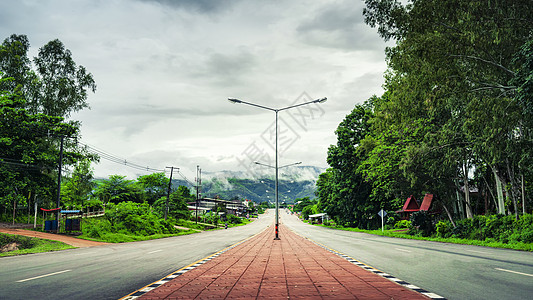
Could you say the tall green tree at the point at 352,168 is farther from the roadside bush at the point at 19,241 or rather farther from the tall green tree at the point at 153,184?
the tall green tree at the point at 153,184

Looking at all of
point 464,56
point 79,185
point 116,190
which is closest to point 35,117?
A: point 79,185

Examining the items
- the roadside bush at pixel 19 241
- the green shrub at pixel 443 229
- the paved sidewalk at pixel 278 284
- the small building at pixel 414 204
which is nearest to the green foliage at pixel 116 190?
the roadside bush at pixel 19 241

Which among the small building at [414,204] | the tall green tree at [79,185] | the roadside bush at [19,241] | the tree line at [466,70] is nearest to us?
the tree line at [466,70]

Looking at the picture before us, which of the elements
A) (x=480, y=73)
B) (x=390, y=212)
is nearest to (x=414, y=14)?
(x=480, y=73)

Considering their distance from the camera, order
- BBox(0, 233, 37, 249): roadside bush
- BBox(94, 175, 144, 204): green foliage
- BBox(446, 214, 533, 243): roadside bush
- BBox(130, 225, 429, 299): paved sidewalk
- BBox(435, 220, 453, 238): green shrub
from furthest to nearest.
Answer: BBox(94, 175, 144, 204): green foliage → BBox(435, 220, 453, 238): green shrub → BBox(0, 233, 37, 249): roadside bush → BBox(446, 214, 533, 243): roadside bush → BBox(130, 225, 429, 299): paved sidewalk

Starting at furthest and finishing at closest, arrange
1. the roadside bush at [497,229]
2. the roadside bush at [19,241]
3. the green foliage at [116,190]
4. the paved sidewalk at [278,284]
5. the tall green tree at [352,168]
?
the green foliage at [116,190] < the tall green tree at [352,168] < the roadside bush at [19,241] < the roadside bush at [497,229] < the paved sidewalk at [278,284]

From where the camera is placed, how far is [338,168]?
5166 cm

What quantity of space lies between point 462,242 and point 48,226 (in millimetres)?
35613

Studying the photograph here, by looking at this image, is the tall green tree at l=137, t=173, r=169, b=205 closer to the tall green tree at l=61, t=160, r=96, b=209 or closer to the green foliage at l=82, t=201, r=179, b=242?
the tall green tree at l=61, t=160, r=96, b=209

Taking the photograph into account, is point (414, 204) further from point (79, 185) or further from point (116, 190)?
Answer: point (116, 190)

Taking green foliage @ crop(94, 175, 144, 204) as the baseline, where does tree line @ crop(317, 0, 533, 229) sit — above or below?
above

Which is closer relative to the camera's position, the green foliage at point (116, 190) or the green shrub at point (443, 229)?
the green shrub at point (443, 229)

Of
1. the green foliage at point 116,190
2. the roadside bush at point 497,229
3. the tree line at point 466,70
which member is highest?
the tree line at point 466,70

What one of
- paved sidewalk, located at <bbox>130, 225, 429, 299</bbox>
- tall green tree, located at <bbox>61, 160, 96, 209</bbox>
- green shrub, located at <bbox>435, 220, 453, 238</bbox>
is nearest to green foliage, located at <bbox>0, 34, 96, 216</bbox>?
tall green tree, located at <bbox>61, 160, 96, 209</bbox>
